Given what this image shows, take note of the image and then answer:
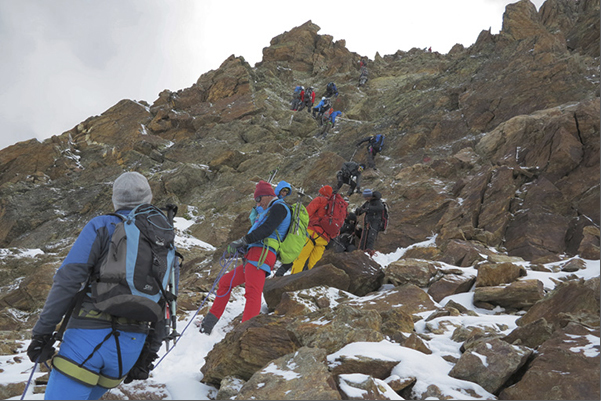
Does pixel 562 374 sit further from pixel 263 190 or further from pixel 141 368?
pixel 263 190

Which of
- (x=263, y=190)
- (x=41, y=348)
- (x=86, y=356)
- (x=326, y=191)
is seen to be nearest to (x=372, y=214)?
(x=326, y=191)

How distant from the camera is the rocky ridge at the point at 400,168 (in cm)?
685

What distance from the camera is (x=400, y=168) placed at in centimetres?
1859

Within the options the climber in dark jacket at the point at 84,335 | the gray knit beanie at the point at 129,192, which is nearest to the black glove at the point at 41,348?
the climber in dark jacket at the point at 84,335

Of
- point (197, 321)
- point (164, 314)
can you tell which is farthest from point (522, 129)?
point (164, 314)

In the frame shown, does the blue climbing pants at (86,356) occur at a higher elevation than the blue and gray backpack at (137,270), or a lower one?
lower

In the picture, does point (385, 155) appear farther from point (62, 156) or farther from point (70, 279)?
point (62, 156)

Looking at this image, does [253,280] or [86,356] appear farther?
[253,280]

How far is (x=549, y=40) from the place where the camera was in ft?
73.7

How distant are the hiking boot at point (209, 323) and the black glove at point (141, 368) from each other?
256 centimetres

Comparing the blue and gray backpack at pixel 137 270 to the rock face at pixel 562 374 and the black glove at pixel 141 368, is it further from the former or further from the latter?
the rock face at pixel 562 374

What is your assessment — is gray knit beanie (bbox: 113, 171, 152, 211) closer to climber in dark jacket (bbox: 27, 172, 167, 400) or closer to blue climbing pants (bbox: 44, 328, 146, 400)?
climber in dark jacket (bbox: 27, 172, 167, 400)

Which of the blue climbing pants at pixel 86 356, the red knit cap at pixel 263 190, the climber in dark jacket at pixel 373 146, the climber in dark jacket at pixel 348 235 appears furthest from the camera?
the climber in dark jacket at pixel 373 146

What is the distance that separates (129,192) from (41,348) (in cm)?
131
